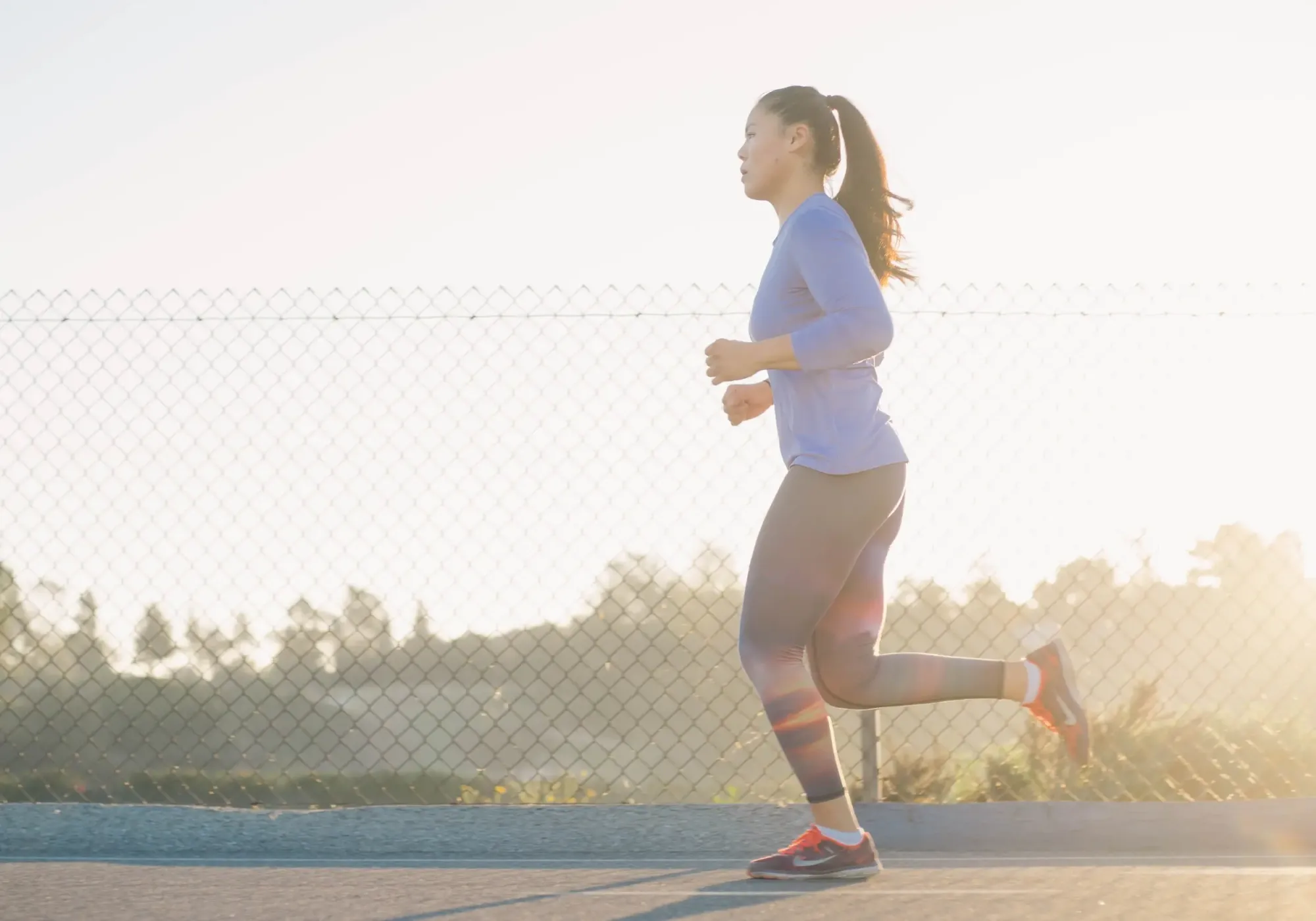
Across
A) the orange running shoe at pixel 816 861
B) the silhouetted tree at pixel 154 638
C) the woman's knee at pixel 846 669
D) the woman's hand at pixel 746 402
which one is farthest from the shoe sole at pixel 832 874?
the silhouetted tree at pixel 154 638

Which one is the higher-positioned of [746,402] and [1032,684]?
[746,402]

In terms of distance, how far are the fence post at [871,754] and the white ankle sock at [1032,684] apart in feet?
3.11

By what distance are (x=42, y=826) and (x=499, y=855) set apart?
52.4 inches

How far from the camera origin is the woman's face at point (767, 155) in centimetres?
313

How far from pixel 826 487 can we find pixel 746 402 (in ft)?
1.41

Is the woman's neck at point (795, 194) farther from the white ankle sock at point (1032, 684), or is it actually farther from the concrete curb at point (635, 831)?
the concrete curb at point (635, 831)

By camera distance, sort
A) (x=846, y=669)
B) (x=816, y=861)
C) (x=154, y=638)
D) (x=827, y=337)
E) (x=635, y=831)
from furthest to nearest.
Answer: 1. (x=154, y=638)
2. (x=635, y=831)
3. (x=846, y=669)
4. (x=816, y=861)
5. (x=827, y=337)

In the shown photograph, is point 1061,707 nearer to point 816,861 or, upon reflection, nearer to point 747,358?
point 816,861

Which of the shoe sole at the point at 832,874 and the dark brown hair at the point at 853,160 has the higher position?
the dark brown hair at the point at 853,160

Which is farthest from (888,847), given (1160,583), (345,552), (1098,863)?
(345,552)

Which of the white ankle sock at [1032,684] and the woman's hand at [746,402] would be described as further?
the woman's hand at [746,402]

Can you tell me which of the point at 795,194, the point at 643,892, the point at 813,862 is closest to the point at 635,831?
the point at 643,892

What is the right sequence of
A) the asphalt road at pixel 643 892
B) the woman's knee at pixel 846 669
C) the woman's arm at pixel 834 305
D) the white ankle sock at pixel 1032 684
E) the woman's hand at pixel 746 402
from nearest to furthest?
the asphalt road at pixel 643 892 → the woman's arm at pixel 834 305 → the woman's knee at pixel 846 669 → the white ankle sock at pixel 1032 684 → the woman's hand at pixel 746 402

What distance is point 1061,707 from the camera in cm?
321
